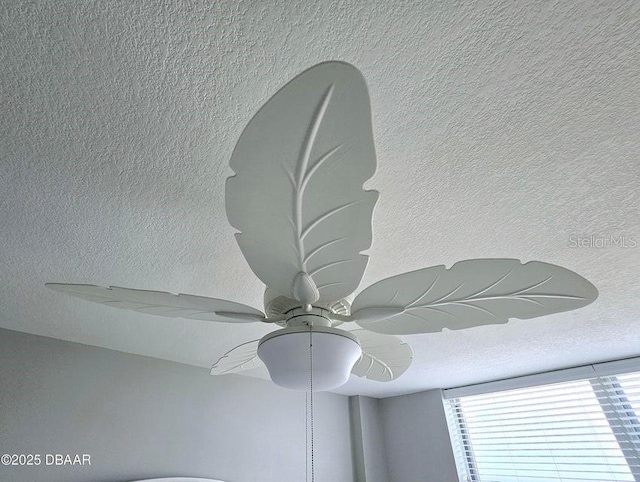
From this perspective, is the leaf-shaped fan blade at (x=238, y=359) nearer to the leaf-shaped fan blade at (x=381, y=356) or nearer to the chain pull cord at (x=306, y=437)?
the leaf-shaped fan blade at (x=381, y=356)

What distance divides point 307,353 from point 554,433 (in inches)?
96.9

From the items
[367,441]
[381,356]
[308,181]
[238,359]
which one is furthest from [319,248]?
[367,441]

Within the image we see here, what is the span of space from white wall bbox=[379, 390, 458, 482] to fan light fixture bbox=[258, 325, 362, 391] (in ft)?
8.17

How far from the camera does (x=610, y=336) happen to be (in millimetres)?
1866

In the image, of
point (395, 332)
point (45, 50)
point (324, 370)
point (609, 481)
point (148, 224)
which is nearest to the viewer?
point (45, 50)

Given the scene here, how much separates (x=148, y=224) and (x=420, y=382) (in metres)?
2.40

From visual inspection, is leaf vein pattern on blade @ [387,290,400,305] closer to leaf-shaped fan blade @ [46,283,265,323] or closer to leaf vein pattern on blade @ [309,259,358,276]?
leaf vein pattern on blade @ [309,259,358,276]

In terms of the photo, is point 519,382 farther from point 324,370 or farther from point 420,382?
point 324,370

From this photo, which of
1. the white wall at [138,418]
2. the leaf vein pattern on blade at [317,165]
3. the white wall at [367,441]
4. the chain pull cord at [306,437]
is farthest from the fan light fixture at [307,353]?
the white wall at [367,441]

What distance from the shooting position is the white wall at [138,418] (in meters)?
1.63

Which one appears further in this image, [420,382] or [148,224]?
[420,382]

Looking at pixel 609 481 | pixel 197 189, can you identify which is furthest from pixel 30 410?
pixel 609 481

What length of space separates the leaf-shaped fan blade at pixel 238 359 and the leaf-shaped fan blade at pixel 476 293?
1.32 ft

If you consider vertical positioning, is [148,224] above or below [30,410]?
above
